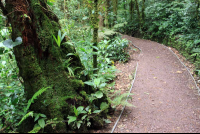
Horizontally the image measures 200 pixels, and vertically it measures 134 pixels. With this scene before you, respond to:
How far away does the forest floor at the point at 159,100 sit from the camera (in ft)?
10.5

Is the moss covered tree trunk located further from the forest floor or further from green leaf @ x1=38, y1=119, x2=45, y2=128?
the forest floor

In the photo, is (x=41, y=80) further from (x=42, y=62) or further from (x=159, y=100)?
(x=159, y=100)

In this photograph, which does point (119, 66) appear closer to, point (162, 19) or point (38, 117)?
point (38, 117)

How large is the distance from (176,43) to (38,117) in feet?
33.5

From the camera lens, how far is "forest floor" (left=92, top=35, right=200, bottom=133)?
321 centimetres

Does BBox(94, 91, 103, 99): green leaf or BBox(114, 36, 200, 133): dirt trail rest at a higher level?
BBox(94, 91, 103, 99): green leaf

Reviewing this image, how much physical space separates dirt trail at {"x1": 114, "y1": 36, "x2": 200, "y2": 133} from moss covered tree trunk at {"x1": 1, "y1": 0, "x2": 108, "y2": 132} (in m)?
1.31

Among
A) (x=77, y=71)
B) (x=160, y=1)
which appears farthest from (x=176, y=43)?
(x=77, y=71)

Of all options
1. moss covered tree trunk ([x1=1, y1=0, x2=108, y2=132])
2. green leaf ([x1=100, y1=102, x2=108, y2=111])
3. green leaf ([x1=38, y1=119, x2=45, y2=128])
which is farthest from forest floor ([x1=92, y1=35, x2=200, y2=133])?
green leaf ([x1=38, y1=119, x2=45, y2=128])

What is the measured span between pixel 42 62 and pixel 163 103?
3.57m

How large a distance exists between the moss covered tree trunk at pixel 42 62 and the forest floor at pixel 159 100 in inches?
35.4

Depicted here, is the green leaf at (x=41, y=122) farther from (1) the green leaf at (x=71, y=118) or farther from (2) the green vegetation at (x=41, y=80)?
(1) the green leaf at (x=71, y=118)

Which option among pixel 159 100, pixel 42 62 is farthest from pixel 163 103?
pixel 42 62

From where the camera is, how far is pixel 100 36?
8602 millimetres
